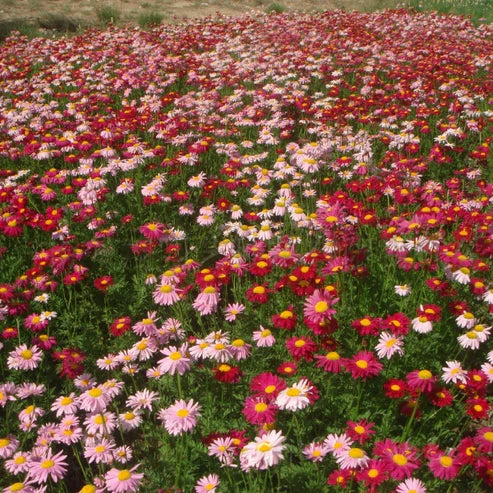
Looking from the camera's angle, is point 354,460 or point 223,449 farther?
point 223,449

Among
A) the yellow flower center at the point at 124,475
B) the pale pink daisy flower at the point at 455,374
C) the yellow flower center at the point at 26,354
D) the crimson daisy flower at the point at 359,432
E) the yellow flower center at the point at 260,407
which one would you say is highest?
the yellow flower center at the point at 260,407

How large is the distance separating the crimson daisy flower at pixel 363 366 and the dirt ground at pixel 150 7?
16179mm

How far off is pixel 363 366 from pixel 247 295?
38.5 inches

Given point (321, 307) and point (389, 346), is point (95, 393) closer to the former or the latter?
point (321, 307)

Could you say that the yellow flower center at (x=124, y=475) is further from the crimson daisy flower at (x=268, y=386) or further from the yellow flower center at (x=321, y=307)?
the yellow flower center at (x=321, y=307)

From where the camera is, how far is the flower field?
247 centimetres

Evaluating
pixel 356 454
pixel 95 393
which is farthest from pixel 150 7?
pixel 356 454

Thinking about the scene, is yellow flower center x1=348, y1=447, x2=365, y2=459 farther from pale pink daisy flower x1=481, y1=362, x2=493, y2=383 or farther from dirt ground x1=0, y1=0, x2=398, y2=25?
dirt ground x1=0, y1=0, x2=398, y2=25

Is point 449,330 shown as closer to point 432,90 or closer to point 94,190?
point 94,190

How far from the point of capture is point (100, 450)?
240 cm

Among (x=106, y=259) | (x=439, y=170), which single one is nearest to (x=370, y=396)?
(x=106, y=259)

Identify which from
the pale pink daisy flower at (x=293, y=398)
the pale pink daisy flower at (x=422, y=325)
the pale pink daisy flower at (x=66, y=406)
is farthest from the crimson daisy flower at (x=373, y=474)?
the pale pink daisy flower at (x=66, y=406)

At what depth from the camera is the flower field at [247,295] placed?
8.09ft

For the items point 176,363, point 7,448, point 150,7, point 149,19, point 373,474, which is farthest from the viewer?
point 150,7
